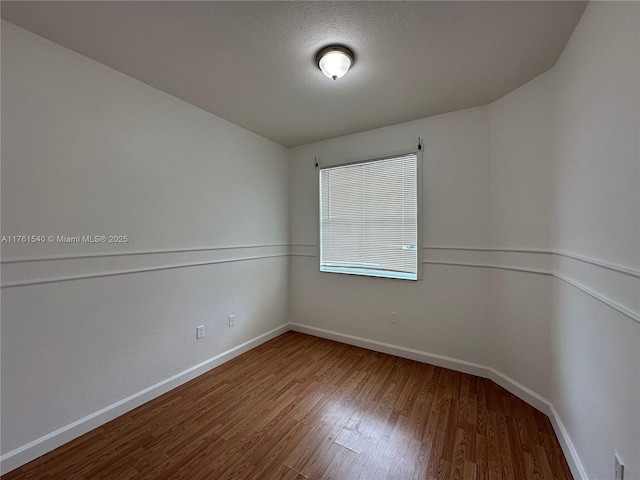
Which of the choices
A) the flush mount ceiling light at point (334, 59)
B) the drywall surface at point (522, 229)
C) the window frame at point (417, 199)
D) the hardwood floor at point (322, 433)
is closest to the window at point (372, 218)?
the window frame at point (417, 199)

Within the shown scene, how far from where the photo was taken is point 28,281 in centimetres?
153

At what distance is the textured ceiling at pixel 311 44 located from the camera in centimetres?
137

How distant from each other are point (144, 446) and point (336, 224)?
263cm

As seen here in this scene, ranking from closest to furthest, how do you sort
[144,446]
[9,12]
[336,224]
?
[9,12] → [144,446] → [336,224]

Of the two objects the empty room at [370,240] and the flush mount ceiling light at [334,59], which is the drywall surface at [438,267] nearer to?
the empty room at [370,240]

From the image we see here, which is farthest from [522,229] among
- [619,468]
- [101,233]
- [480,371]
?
[101,233]

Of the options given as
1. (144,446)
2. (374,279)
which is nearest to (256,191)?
(374,279)

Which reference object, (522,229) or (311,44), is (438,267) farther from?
(311,44)

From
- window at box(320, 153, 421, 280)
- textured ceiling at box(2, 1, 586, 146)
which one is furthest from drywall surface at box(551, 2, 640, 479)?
window at box(320, 153, 421, 280)

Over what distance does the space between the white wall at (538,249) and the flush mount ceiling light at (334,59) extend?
1.24 m

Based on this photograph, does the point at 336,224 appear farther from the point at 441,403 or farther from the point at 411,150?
the point at 441,403

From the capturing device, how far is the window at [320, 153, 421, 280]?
279 centimetres

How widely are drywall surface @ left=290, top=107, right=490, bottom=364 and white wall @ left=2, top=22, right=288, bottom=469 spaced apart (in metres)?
1.41

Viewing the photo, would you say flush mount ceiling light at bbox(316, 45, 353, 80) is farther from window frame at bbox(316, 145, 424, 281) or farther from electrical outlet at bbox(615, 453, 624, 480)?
electrical outlet at bbox(615, 453, 624, 480)
